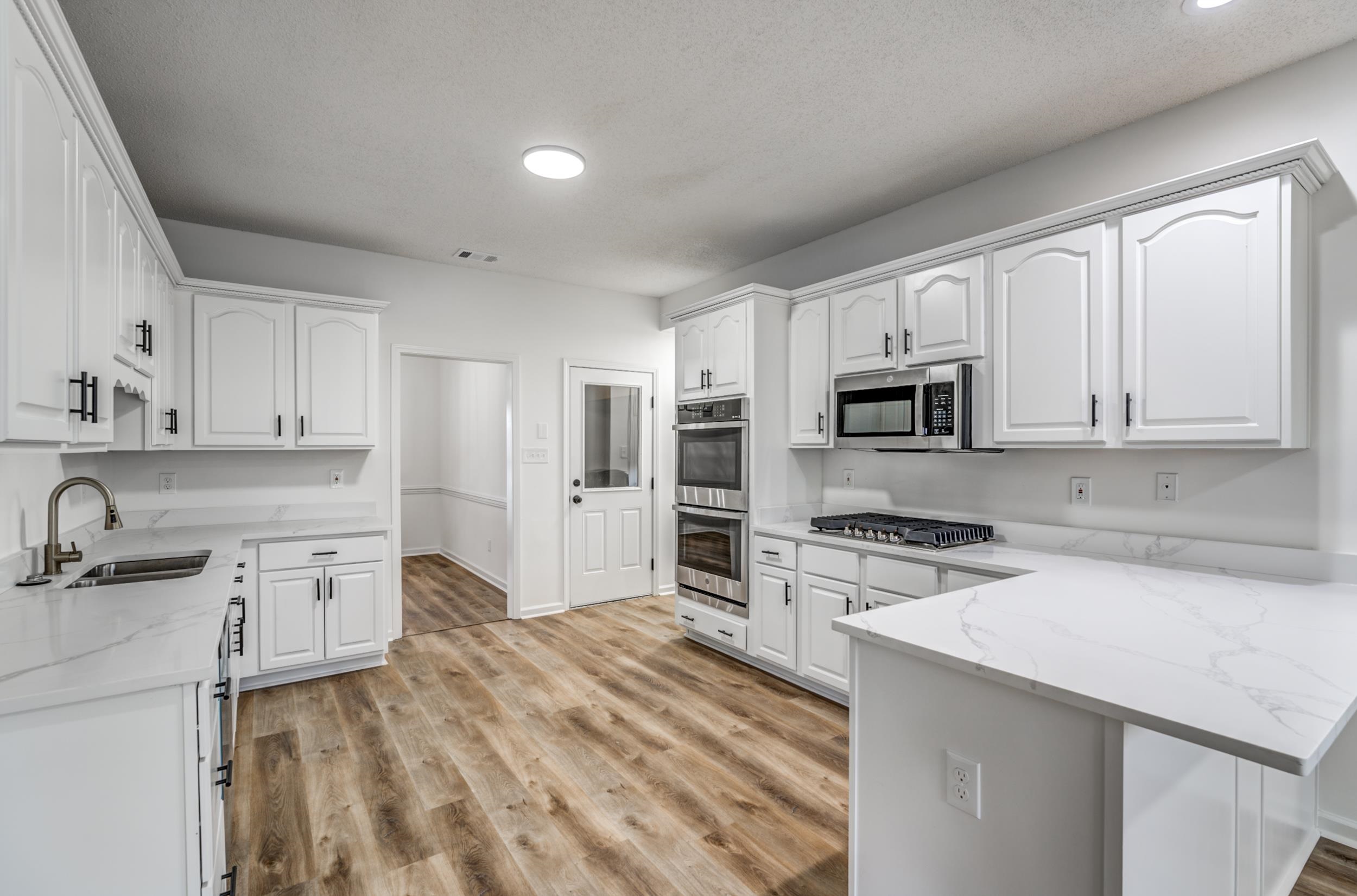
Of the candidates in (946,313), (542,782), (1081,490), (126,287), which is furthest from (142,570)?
(1081,490)

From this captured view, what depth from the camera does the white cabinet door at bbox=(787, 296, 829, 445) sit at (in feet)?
12.0

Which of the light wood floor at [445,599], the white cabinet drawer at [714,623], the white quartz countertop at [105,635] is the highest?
the white quartz countertop at [105,635]

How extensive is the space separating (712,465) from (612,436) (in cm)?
155

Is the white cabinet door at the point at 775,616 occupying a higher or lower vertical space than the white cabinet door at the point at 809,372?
lower

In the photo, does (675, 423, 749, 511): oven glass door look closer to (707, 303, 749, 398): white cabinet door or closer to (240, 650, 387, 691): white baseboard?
(707, 303, 749, 398): white cabinet door

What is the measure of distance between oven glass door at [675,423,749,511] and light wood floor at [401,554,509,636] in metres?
1.84

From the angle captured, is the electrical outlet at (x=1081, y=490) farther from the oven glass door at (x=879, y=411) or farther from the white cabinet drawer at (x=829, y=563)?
the white cabinet drawer at (x=829, y=563)

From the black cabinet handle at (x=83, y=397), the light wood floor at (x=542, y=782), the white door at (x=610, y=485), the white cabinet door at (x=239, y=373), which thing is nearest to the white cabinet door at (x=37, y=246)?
the black cabinet handle at (x=83, y=397)

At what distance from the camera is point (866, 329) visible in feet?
11.1

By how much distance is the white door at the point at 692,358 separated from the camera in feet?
13.6

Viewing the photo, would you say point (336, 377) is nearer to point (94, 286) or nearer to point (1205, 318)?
point (94, 286)

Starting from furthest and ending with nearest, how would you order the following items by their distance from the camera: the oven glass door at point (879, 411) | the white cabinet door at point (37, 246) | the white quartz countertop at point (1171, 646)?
1. the oven glass door at point (879, 411)
2. the white cabinet door at point (37, 246)
3. the white quartz countertop at point (1171, 646)

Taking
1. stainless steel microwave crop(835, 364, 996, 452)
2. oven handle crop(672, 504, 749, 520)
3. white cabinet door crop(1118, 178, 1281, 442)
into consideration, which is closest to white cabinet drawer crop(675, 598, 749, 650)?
oven handle crop(672, 504, 749, 520)

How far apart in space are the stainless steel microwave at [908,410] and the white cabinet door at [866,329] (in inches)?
2.8
